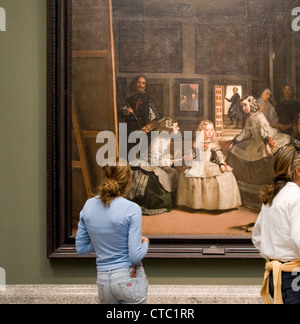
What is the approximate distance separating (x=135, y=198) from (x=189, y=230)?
831mm

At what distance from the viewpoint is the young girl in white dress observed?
558 centimetres

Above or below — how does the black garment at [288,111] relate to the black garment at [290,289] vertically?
above

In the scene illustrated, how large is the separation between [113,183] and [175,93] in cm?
257

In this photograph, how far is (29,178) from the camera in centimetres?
561

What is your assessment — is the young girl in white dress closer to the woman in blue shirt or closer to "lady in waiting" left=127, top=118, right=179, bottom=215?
"lady in waiting" left=127, top=118, right=179, bottom=215

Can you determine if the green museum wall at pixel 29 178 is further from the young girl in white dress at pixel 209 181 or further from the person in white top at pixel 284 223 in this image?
the person in white top at pixel 284 223

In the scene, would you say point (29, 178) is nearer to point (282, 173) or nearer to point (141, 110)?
point (141, 110)

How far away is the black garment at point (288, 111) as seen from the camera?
554 centimetres

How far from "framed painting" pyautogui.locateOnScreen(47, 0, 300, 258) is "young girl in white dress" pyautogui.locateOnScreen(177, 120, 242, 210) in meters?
0.01

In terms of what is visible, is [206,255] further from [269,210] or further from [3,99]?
[3,99]

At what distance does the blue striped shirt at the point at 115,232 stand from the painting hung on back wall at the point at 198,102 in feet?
7.33

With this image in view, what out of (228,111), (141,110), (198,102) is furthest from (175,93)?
(228,111)

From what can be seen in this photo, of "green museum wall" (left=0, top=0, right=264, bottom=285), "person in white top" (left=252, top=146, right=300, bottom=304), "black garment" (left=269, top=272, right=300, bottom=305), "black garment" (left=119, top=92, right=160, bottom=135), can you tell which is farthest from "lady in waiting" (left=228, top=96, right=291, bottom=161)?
"black garment" (left=269, top=272, right=300, bottom=305)

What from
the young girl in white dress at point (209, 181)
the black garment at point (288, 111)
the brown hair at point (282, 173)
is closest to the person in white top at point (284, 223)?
the brown hair at point (282, 173)
